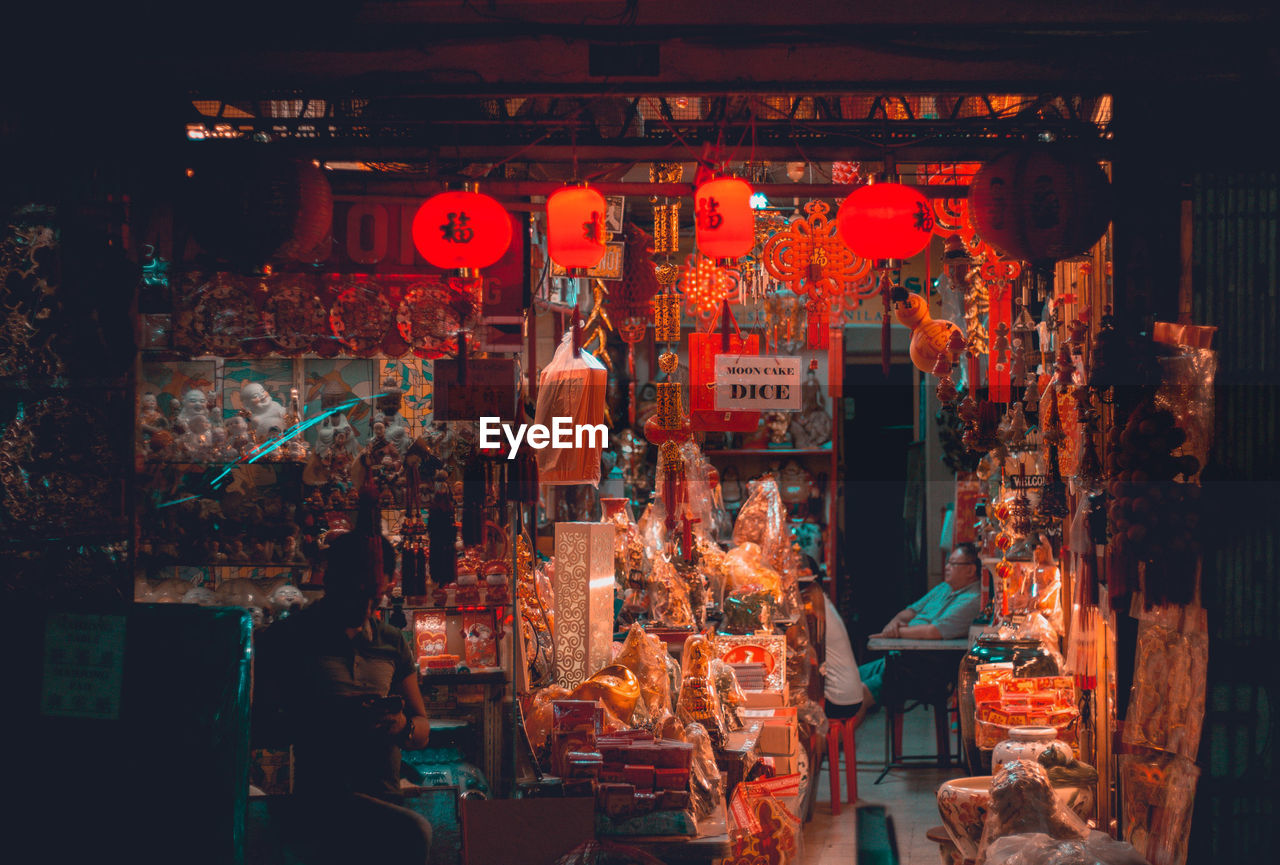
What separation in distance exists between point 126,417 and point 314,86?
1307 millimetres

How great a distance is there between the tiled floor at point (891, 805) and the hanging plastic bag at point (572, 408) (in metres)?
2.16

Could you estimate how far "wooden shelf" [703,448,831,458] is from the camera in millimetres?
10172

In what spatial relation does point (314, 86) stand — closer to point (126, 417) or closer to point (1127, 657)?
point (126, 417)

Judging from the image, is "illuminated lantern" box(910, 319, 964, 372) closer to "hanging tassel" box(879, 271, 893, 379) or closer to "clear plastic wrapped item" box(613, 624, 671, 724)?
"hanging tassel" box(879, 271, 893, 379)

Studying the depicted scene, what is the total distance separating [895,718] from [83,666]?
636 cm

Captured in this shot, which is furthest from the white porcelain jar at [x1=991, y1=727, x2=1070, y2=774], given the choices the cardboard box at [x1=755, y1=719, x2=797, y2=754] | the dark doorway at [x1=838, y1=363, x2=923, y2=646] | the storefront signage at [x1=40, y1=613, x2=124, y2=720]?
the dark doorway at [x1=838, y1=363, x2=923, y2=646]

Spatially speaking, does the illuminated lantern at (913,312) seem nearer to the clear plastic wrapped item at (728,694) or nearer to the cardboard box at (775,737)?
the cardboard box at (775,737)

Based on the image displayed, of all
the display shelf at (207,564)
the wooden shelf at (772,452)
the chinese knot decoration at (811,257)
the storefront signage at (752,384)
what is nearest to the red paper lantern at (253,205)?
the display shelf at (207,564)

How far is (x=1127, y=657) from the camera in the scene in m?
4.33

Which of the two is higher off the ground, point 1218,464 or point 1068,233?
point 1068,233

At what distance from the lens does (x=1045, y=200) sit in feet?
12.9

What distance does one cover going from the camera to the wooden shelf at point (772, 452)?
10172 mm

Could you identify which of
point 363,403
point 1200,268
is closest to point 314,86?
point 363,403

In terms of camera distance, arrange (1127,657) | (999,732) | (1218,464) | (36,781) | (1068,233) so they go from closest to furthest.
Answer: (36,781) < (1218,464) < (1068,233) < (1127,657) < (999,732)
